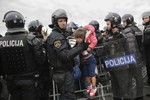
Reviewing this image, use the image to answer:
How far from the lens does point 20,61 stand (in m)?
4.32

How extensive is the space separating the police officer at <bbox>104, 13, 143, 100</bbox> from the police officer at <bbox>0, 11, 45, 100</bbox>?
5.52ft

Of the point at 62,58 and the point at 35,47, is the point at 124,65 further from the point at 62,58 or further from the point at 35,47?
the point at 35,47

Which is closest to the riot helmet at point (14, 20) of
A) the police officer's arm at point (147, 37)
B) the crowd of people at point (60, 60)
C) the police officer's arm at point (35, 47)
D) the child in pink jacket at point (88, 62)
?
the crowd of people at point (60, 60)

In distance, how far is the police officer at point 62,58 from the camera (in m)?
4.16

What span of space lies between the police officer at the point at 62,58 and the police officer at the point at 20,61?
1.00ft

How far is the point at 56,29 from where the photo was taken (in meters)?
4.40

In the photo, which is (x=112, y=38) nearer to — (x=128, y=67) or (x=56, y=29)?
(x=128, y=67)

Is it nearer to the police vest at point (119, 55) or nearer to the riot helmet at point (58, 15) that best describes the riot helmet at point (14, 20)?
the riot helmet at point (58, 15)

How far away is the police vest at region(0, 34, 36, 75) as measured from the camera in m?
4.29

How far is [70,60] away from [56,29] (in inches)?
26.3

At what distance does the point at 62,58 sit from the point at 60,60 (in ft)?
0.42

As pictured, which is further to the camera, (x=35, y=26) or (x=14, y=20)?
(x=35, y=26)

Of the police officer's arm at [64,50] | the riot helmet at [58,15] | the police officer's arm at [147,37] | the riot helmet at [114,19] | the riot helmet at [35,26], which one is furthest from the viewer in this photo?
the police officer's arm at [147,37]

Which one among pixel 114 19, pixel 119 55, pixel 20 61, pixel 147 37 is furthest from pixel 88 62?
pixel 147 37
